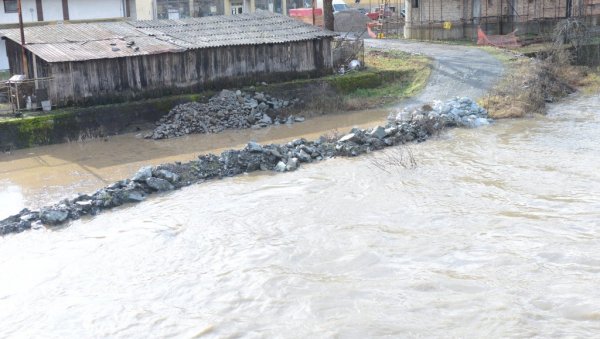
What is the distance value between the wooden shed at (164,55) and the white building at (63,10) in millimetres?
8308

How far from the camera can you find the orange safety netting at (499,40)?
1361 inches

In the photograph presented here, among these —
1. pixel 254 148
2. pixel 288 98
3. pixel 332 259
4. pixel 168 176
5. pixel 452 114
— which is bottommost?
pixel 332 259

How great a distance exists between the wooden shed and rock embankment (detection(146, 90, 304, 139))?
1.40 metres

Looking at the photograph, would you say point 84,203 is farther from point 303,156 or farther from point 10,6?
point 10,6

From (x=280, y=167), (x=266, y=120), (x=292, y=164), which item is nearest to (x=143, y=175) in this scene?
(x=280, y=167)

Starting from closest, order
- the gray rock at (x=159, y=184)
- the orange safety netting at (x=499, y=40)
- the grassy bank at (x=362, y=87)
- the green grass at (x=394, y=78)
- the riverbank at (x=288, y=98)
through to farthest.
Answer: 1. the gray rock at (x=159, y=184)
2. the riverbank at (x=288, y=98)
3. the grassy bank at (x=362, y=87)
4. the green grass at (x=394, y=78)
5. the orange safety netting at (x=499, y=40)

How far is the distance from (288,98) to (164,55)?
5.01m

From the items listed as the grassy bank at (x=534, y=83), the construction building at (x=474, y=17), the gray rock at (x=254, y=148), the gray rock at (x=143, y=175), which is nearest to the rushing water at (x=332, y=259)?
the gray rock at (x=143, y=175)

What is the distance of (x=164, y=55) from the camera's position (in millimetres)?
25297

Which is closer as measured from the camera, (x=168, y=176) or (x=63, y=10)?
(x=168, y=176)

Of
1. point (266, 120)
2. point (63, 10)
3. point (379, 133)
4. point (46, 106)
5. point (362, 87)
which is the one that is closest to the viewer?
point (379, 133)

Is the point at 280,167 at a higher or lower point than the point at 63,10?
lower

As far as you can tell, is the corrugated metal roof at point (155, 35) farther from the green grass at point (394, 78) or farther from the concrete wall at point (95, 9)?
the concrete wall at point (95, 9)

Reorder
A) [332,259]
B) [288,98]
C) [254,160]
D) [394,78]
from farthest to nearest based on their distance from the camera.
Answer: [394,78], [288,98], [254,160], [332,259]
